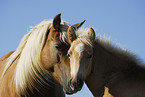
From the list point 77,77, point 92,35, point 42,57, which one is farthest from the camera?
point 42,57

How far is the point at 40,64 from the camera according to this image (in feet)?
24.1

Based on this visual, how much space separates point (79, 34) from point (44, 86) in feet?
4.61

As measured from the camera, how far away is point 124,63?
684 cm

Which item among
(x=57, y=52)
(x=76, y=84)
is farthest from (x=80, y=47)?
(x=57, y=52)

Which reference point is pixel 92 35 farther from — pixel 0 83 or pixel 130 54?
pixel 0 83

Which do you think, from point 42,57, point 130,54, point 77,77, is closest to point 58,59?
point 42,57

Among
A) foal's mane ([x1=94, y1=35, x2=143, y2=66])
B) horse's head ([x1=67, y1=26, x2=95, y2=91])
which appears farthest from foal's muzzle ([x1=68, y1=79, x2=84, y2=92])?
foal's mane ([x1=94, y1=35, x2=143, y2=66])

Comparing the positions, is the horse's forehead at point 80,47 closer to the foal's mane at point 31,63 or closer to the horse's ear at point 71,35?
the horse's ear at point 71,35

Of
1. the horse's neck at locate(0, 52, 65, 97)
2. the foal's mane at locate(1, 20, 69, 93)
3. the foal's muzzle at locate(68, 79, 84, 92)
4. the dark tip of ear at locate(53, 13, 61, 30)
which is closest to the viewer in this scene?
the foal's muzzle at locate(68, 79, 84, 92)

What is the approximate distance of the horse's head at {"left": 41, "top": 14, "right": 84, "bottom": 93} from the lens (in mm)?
6934

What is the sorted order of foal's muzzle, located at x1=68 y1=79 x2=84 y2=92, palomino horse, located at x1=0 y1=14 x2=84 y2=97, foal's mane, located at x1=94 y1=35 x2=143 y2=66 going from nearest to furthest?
foal's muzzle, located at x1=68 y1=79 x2=84 y2=92 < foal's mane, located at x1=94 y1=35 x2=143 y2=66 < palomino horse, located at x1=0 y1=14 x2=84 y2=97

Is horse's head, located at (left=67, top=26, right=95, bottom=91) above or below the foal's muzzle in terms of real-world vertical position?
above

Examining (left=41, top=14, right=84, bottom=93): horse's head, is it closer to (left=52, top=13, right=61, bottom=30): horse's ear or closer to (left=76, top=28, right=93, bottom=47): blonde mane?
(left=52, top=13, right=61, bottom=30): horse's ear

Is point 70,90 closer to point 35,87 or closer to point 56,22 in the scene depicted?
point 35,87
